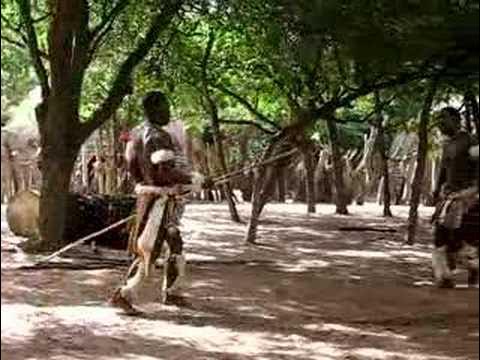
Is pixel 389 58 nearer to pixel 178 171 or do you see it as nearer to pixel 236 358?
pixel 236 358

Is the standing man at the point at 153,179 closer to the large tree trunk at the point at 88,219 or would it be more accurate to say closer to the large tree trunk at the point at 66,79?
the large tree trunk at the point at 66,79

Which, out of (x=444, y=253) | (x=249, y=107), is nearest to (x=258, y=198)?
(x=249, y=107)

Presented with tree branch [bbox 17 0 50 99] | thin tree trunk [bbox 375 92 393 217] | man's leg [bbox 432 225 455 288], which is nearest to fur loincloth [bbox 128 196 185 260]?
tree branch [bbox 17 0 50 99]

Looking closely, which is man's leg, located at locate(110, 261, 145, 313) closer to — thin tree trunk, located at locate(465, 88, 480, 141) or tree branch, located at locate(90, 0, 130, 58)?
tree branch, located at locate(90, 0, 130, 58)

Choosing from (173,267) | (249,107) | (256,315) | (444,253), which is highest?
(249,107)

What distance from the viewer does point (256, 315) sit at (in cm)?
547

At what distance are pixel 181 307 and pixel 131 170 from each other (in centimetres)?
105

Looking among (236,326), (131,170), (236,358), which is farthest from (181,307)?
(236,358)

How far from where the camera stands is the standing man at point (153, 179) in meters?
4.84

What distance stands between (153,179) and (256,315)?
1020 millimetres

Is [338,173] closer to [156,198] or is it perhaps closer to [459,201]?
[156,198]

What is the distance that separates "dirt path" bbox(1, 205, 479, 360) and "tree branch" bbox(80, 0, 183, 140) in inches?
38.6

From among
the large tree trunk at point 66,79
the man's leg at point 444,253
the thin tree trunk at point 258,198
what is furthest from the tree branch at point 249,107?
the man's leg at point 444,253

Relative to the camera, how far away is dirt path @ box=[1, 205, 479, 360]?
4.37 meters
